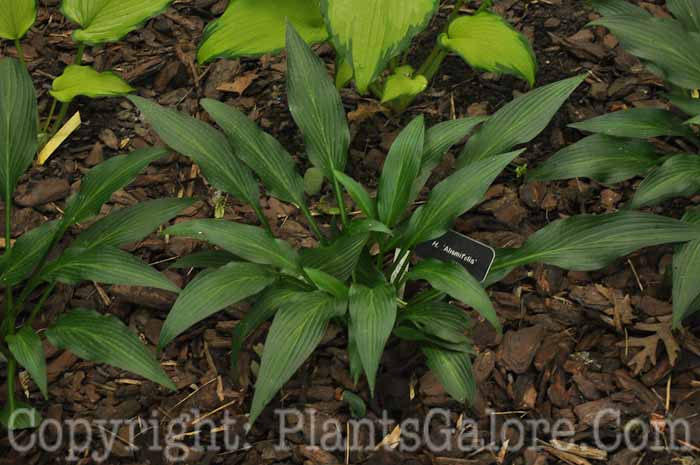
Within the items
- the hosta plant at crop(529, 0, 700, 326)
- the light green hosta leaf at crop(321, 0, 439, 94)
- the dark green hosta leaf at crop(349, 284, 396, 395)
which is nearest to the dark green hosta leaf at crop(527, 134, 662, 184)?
the hosta plant at crop(529, 0, 700, 326)

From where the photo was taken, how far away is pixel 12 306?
81.2 inches

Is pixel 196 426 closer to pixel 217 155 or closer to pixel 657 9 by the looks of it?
pixel 217 155

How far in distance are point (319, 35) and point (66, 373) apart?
1.17m

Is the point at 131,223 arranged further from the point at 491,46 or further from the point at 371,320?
the point at 491,46

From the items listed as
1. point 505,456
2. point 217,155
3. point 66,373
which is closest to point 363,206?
point 217,155

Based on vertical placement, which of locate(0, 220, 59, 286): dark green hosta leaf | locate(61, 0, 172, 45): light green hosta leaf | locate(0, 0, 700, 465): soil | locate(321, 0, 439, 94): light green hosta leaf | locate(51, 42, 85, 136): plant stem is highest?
locate(321, 0, 439, 94): light green hosta leaf

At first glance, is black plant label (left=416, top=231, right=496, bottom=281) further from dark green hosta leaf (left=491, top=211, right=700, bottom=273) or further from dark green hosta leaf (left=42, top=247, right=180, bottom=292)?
dark green hosta leaf (left=42, top=247, right=180, bottom=292)

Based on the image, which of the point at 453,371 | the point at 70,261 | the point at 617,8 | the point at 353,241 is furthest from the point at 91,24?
the point at 617,8

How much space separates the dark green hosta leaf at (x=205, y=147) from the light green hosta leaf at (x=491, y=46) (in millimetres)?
704

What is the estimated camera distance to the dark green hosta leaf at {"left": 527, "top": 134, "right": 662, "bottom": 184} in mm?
2168

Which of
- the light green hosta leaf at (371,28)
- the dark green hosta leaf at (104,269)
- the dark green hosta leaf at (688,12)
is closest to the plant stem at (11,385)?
the dark green hosta leaf at (104,269)

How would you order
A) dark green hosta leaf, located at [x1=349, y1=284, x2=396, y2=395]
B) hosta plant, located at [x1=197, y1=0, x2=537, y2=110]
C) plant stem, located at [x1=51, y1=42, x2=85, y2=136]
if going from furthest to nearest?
plant stem, located at [x1=51, y1=42, x2=85, y2=136] < hosta plant, located at [x1=197, y1=0, x2=537, y2=110] < dark green hosta leaf, located at [x1=349, y1=284, x2=396, y2=395]

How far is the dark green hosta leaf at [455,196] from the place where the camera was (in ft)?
6.18

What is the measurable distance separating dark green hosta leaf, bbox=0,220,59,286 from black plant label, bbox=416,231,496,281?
0.94 metres
